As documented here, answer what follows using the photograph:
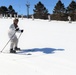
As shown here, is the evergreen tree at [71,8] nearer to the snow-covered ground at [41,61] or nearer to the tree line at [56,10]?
the tree line at [56,10]

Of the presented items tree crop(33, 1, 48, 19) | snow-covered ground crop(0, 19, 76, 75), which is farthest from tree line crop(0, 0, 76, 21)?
snow-covered ground crop(0, 19, 76, 75)

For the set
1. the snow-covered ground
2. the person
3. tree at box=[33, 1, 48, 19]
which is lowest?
the snow-covered ground

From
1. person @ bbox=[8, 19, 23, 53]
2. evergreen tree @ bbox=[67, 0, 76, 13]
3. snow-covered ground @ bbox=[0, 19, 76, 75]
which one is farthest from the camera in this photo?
evergreen tree @ bbox=[67, 0, 76, 13]

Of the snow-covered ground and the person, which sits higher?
the person

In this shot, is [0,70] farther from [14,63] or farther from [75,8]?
[75,8]

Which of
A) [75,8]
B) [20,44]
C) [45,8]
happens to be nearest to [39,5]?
[45,8]

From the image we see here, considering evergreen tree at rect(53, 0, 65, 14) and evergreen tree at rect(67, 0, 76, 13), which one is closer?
evergreen tree at rect(67, 0, 76, 13)

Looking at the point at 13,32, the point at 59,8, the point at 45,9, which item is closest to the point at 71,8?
the point at 59,8

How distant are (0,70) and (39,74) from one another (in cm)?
122

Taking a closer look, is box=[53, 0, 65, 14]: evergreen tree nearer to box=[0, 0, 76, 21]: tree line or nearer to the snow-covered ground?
box=[0, 0, 76, 21]: tree line

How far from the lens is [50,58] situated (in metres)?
8.57

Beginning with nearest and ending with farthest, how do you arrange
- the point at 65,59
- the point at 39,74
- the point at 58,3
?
the point at 39,74, the point at 65,59, the point at 58,3

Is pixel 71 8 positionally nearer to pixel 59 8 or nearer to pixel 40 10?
pixel 59 8

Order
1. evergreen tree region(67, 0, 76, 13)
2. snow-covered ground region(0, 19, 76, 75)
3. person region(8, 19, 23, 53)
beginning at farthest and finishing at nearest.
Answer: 1. evergreen tree region(67, 0, 76, 13)
2. person region(8, 19, 23, 53)
3. snow-covered ground region(0, 19, 76, 75)
